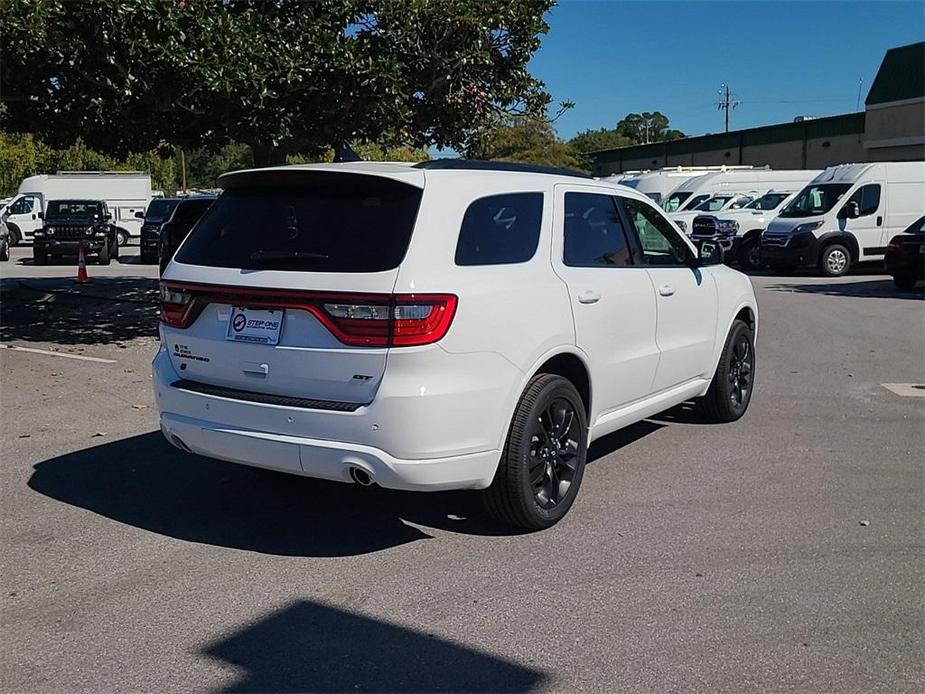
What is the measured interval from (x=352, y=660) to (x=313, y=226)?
2078 millimetres

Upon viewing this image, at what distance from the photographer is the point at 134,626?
406 centimetres

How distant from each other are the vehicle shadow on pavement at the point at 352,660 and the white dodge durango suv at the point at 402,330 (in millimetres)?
712

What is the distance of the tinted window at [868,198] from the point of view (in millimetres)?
22375

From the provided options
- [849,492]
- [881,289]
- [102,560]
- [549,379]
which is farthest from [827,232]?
[102,560]

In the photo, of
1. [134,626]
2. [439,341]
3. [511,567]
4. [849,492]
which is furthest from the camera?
[849,492]

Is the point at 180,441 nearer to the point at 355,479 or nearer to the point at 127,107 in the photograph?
the point at 355,479

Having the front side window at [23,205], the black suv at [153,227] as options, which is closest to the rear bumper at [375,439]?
the black suv at [153,227]

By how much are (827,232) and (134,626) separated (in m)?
20.9

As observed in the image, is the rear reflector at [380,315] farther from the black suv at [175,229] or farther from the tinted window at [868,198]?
the tinted window at [868,198]

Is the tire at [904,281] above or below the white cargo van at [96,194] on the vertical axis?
below

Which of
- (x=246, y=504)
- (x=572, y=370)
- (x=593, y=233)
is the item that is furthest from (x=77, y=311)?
(x=572, y=370)

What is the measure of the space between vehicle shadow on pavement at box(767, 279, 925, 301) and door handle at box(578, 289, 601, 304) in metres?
13.9

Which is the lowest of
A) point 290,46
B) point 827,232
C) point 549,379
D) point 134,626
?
point 134,626

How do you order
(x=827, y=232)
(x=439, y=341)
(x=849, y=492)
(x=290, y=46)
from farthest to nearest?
(x=827, y=232), (x=290, y=46), (x=849, y=492), (x=439, y=341)
